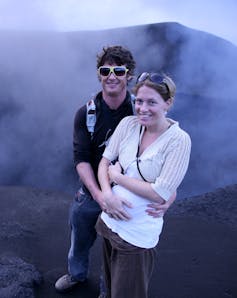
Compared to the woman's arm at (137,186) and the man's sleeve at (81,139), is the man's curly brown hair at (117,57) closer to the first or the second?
the man's sleeve at (81,139)

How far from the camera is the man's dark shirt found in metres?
1.68

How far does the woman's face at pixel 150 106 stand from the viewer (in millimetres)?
1340

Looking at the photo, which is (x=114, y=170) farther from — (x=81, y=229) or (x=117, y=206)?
(x=81, y=229)

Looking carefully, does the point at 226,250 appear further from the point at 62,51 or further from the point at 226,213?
the point at 62,51

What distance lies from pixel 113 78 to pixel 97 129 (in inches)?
9.6

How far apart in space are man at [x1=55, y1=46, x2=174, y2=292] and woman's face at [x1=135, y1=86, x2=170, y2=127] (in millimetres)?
261

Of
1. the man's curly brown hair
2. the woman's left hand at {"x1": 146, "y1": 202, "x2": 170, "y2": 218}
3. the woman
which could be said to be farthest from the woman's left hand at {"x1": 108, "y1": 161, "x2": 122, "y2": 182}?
the man's curly brown hair

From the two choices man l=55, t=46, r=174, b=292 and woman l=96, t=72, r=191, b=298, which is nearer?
woman l=96, t=72, r=191, b=298

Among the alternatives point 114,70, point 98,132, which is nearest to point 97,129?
point 98,132

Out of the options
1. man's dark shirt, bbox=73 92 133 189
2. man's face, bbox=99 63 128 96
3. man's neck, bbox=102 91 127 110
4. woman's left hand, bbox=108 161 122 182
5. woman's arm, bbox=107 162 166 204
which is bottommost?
woman's arm, bbox=107 162 166 204

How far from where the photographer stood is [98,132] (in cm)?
170

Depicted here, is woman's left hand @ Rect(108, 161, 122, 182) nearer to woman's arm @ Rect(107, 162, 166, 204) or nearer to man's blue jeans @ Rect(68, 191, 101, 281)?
woman's arm @ Rect(107, 162, 166, 204)

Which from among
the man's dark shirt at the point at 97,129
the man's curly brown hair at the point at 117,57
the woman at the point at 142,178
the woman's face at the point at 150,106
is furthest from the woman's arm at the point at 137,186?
the man's curly brown hair at the point at 117,57

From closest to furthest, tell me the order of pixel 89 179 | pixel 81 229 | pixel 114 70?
pixel 114 70 < pixel 89 179 < pixel 81 229
